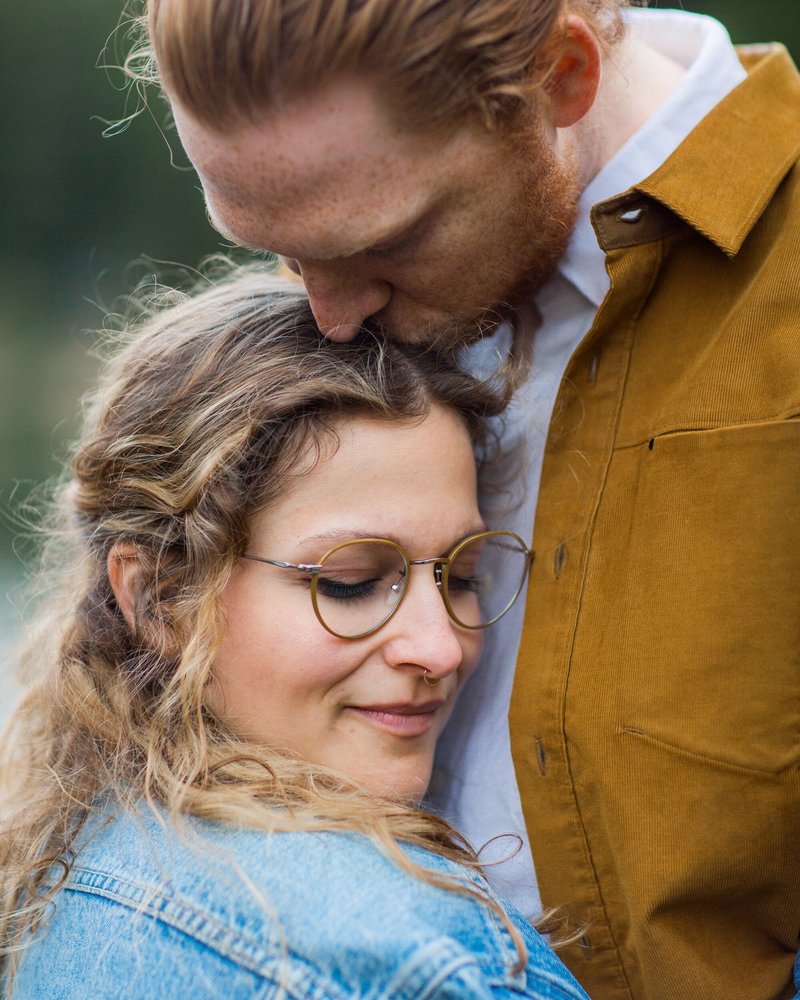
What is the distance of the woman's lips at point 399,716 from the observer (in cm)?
192

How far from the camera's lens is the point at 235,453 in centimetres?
191

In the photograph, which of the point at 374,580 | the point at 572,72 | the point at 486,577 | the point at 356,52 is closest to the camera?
the point at 356,52

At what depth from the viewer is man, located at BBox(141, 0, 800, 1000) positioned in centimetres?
162

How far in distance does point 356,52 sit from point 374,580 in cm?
88

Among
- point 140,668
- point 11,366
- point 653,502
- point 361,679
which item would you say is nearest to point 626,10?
point 653,502

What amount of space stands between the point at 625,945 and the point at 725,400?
3.02ft

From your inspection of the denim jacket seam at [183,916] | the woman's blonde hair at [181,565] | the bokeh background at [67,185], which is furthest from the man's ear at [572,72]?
the bokeh background at [67,185]

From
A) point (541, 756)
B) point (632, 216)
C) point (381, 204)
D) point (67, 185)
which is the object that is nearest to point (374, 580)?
point (541, 756)

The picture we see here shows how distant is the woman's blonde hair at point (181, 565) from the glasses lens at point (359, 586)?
0.17 metres

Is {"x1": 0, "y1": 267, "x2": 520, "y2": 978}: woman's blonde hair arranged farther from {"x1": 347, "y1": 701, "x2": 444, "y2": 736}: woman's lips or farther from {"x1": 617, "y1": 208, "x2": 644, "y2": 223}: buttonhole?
{"x1": 617, "y1": 208, "x2": 644, "y2": 223}: buttonhole

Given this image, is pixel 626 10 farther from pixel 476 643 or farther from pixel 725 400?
pixel 476 643

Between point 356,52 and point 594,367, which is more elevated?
point 356,52

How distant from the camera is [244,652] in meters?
1.88

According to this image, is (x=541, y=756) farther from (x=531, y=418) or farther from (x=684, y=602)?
(x=531, y=418)
